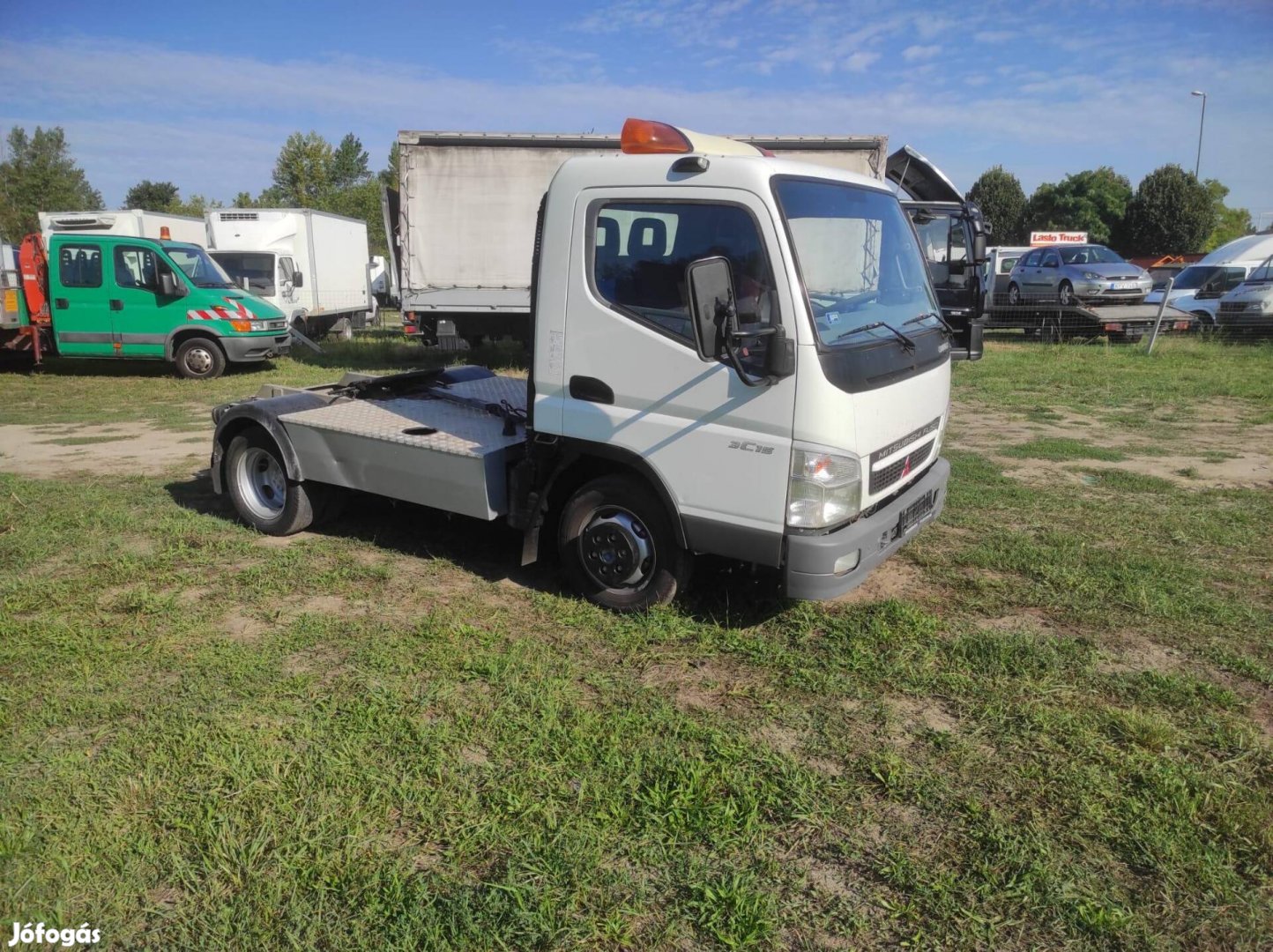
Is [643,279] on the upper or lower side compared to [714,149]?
lower

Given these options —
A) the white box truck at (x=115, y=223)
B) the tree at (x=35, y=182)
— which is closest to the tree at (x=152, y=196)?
the tree at (x=35, y=182)

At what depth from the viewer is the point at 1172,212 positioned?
154 feet

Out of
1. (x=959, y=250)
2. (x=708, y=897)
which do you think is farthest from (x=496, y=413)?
(x=959, y=250)

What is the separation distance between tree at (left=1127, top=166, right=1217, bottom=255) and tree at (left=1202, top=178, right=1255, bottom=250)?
1040 millimetres

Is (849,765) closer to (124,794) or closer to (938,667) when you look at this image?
(938,667)

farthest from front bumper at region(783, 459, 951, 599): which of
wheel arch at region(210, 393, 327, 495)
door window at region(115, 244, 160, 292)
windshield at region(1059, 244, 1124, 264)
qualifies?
windshield at region(1059, 244, 1124, 264)

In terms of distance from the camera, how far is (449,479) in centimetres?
479

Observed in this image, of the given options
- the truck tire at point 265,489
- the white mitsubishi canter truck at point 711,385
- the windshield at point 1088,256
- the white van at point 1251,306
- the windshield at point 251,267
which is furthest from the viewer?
the windshield at point 1088,256

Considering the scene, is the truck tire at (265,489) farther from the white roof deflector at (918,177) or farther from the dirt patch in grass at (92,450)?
the white roof deflector at (918,177)

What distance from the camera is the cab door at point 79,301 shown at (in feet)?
43.8

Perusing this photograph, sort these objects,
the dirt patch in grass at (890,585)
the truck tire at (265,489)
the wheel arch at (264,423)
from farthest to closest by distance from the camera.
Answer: the truck tire at (265,489), the wheel arch at (264,423), the dirt patch in grass at (890,585)

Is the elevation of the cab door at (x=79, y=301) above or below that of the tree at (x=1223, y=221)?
below

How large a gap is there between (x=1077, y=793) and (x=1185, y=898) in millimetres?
507

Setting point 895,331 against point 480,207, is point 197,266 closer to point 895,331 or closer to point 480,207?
point 480,207
